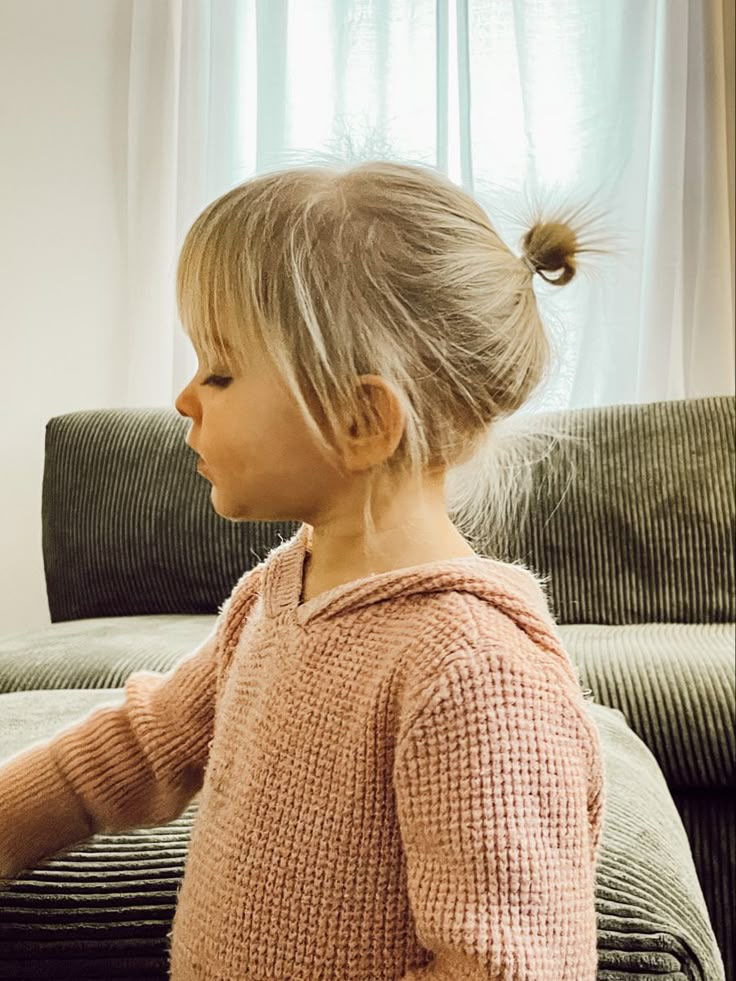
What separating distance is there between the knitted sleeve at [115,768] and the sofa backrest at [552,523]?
0.99 m

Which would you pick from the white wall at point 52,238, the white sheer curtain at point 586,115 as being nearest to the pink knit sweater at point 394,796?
the white sheer curtain at point 586,115

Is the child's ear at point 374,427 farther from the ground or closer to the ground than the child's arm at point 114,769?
farther from the ground

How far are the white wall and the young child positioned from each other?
211 centimetres

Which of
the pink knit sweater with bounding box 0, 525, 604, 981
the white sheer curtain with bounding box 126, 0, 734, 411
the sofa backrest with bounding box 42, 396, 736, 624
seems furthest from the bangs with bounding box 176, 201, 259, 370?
the white sheer curtain with bounding box 126, 0, 734, 411

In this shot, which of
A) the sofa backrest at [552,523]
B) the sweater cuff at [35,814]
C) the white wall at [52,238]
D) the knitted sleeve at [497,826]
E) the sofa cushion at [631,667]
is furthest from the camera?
the white wall at [52,238]

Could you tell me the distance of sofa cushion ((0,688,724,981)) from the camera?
0.72 m

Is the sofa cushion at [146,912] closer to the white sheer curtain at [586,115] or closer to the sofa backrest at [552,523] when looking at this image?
the sofa backrest at [552,523]

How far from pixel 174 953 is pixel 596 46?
7.54ft

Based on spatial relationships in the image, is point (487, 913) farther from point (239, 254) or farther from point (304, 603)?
point (239, 254)

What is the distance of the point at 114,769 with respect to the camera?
0.80m

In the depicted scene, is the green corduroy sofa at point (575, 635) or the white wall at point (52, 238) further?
the white wall at point (52, 238)

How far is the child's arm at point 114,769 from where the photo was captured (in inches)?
31.1

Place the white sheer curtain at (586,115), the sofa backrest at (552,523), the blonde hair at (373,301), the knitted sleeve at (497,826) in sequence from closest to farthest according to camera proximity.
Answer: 1. the knitted sleeve at (497,826)
2. the blonde hair at (373,301)
3. the sofa backrest at (552,523)
4. the white sheer curtain at (586,115)

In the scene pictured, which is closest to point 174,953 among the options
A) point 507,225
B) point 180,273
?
point 180,273
